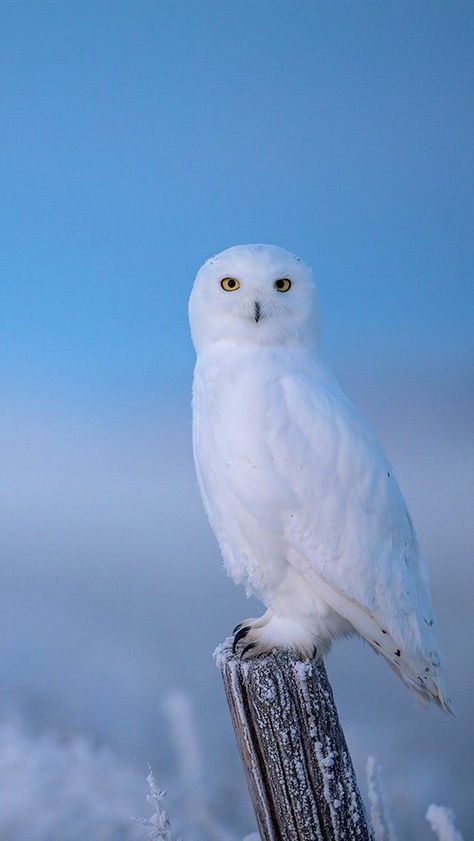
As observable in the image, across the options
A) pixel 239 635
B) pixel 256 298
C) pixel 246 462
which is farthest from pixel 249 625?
pixel 256 298

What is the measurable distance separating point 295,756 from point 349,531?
591mm

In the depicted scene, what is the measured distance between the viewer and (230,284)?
2551 mm

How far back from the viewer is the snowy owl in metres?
2.43

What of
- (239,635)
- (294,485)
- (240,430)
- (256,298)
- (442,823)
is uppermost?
(256,298)

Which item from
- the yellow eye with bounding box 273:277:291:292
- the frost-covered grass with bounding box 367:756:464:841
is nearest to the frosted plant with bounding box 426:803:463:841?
the frost-covered grass with bounding box 367:756:464:841

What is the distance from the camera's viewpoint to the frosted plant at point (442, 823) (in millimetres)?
2490

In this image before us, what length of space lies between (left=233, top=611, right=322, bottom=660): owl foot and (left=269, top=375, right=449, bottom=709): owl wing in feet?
0.42

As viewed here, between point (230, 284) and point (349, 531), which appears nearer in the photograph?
point (349, 531)

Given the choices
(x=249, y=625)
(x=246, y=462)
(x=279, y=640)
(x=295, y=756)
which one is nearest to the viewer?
(x=295, y=756)

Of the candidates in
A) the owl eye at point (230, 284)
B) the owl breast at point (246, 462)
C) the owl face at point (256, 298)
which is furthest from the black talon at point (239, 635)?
the owl eye at point (230, 284)

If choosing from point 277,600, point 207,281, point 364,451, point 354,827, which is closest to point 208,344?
point 207,281

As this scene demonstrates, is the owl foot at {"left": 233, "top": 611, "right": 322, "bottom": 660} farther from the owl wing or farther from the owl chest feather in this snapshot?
the owl chest feather

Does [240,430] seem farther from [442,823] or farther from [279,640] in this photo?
[442,823]

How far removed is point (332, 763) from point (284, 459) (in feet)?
2.54
